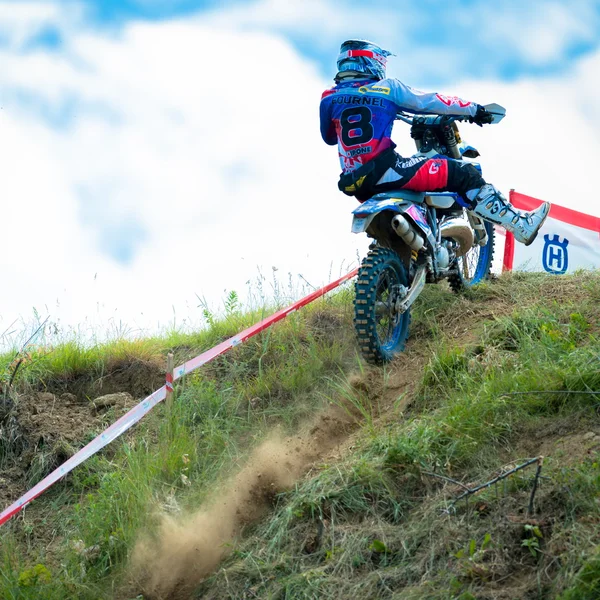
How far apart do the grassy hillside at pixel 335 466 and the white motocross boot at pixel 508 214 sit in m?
0.60

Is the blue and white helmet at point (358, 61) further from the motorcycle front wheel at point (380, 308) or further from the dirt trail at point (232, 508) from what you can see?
the dirt trail at point (232, 508)

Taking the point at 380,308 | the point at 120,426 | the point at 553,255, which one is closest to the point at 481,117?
the point at 380,308

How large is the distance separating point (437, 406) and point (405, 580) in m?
1.86

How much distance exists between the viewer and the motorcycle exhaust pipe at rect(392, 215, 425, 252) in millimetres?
7141

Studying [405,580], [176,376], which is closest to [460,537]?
[405,580]

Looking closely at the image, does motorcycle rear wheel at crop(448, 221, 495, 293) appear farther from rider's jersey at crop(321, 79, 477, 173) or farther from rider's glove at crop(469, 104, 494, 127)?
rider's jersey at crop(321, 79, 477, 173)

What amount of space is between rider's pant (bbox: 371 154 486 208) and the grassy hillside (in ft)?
3.48

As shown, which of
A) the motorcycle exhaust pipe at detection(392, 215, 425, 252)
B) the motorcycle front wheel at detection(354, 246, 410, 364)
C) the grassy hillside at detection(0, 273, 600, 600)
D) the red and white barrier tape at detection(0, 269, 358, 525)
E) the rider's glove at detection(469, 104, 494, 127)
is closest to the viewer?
the grassy hillside at detection(0, 273, 600, 600)

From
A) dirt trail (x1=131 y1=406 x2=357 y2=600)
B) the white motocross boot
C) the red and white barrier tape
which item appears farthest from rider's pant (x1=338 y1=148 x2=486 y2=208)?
dirt trail (x1=131 y1=406 x2=357 y2=600)

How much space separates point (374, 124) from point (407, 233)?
0.95 meters

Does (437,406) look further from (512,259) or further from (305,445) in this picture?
(512,259)

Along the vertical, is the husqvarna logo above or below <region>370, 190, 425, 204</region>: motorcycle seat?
below

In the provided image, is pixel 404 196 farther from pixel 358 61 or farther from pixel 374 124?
pixel 358 61

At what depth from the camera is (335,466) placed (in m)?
5.46
